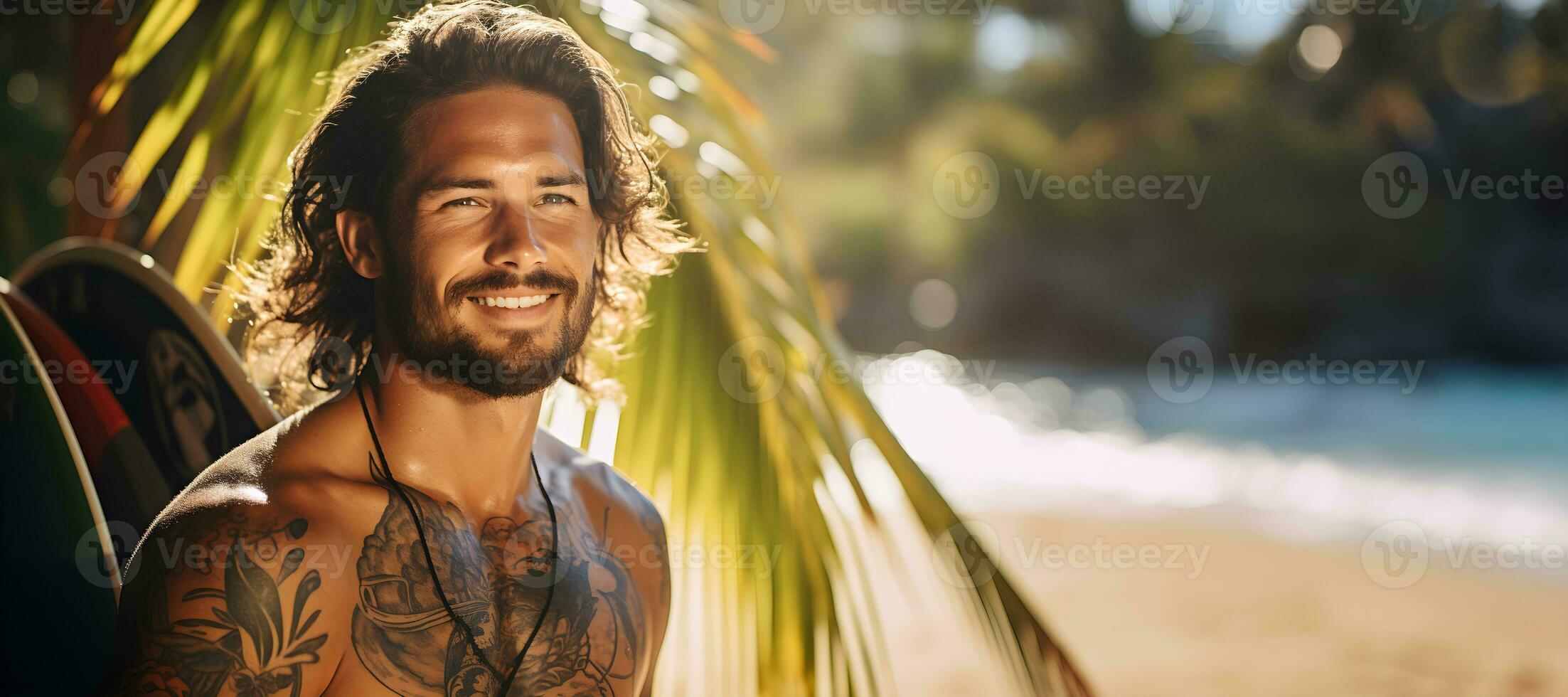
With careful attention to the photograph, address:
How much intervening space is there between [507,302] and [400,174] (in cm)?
15

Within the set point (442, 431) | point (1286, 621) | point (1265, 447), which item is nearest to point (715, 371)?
point (442, 431)

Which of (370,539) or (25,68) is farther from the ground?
(25,68)

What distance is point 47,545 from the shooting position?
2.91 feet

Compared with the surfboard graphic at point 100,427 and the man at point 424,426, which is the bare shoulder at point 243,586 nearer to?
the man at point 424,426

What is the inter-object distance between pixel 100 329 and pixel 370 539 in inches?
15.9

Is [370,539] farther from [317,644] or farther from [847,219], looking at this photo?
[847,219]

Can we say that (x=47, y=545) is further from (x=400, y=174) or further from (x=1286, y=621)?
(x=1286, y=621)

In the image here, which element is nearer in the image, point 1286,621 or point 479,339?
point 479,339

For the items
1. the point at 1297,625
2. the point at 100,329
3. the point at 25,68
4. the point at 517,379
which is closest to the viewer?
the point at 517,379

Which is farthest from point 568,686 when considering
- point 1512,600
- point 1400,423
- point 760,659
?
point 1400,423

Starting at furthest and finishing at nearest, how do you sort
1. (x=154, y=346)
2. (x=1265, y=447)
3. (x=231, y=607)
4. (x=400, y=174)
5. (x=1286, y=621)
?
(x=1265, y=447) < (x=1286, y=621) < (x=154, y=346) < (x=400, y=174) < (x=231, y=607)

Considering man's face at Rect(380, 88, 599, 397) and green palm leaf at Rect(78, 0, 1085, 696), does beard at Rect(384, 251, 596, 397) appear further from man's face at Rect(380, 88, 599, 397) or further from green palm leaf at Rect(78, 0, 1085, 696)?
green palm leaf at Rect(78, 0, 1085, 696)

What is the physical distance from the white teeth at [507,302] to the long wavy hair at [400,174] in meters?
0.11

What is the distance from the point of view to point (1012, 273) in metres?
22.6
